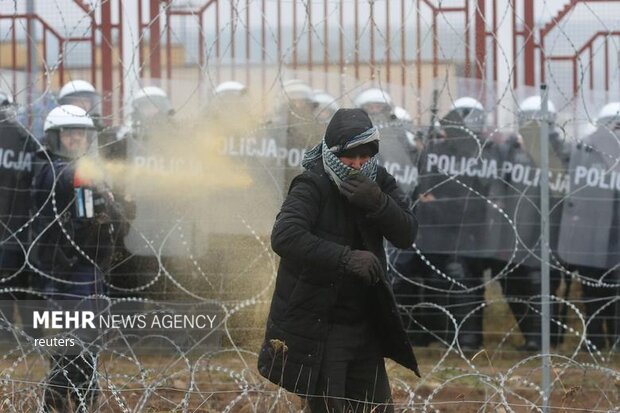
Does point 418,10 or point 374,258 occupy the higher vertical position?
point 418,10

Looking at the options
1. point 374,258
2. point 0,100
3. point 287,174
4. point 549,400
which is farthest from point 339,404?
point 0,100

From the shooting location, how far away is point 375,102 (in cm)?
730

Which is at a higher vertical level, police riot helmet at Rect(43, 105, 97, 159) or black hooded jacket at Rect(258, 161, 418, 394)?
police riot helmet at Rect(43, 105, 97, 159)

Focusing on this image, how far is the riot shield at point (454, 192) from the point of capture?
7336 mm

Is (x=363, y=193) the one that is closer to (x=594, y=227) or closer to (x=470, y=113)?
(x=470, y=113)

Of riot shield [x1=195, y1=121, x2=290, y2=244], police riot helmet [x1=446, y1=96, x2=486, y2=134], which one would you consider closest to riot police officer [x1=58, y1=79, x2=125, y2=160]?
riot shield [x1=195, y1=121, x2=290, y2=244]

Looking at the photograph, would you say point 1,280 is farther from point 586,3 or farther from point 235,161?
point 586,3

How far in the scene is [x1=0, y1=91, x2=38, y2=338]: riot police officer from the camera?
6.79 meters

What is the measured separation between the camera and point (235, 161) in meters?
7.14

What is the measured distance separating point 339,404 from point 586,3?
3.95 metres

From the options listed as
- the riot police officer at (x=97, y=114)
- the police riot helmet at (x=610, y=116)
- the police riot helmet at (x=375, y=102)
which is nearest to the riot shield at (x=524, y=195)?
the police riot helmet at (x=610, y=116)

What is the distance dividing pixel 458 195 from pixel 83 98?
7.71 ft

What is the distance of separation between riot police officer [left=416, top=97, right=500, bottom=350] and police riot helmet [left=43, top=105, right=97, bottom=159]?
6.57ft

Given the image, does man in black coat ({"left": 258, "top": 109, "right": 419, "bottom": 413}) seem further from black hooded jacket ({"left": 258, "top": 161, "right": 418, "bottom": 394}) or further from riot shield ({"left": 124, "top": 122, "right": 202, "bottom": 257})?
riot shield ({"left": 124, "top": 122, "right": 202, "bottom": 257})
